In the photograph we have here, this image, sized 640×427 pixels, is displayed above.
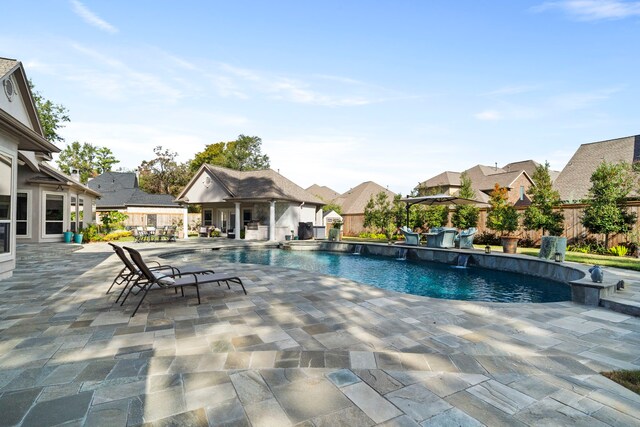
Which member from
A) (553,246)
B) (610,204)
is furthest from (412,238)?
(610,204)

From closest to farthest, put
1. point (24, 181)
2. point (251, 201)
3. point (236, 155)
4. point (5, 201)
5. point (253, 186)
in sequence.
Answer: point (5, 201), point (24, 181), point (251, 201), point (253, 186), point (236, 155)

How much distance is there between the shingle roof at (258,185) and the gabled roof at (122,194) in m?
8.36

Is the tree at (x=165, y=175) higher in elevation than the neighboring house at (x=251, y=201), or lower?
higher

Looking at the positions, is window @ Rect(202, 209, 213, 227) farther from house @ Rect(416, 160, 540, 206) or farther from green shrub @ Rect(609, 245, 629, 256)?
green shrub @ Rect(609, 245, 629, 256)

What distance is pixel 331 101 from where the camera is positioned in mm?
16281

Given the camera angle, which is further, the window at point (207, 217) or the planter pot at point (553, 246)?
the window at point (207, 217)

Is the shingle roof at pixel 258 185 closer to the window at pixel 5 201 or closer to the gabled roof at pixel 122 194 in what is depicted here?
the gabled roof at pixel 122 194

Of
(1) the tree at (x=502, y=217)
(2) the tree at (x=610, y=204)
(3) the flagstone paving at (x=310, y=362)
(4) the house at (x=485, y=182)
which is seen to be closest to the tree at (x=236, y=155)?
(4) the house at (x=485, y=182)

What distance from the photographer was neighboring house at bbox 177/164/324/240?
66.7ft

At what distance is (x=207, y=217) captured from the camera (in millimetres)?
25500

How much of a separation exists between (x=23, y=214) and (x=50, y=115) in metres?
14.6

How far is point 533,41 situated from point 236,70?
11.5 meters

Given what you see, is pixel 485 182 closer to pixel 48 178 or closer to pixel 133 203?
pixel 133 203

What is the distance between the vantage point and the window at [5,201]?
703 cm
